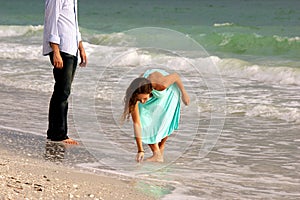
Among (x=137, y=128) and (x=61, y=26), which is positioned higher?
(x=61, y=26)

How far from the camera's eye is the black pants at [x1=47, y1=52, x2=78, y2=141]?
255 inches

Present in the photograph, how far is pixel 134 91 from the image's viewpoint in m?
5.81

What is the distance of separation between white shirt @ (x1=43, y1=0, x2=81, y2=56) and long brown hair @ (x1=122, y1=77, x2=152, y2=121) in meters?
0.80

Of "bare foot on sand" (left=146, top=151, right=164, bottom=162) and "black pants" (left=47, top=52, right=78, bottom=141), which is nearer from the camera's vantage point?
"bare foot on sand" (left=146, top=151, right=164, bottom=162)

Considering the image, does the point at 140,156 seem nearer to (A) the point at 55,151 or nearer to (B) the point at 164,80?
(B) the point at 164,80

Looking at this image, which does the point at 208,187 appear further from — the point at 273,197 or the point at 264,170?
the point at 264,170

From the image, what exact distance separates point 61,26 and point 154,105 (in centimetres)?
107

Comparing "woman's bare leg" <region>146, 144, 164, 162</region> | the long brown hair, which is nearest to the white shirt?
the long brown hair

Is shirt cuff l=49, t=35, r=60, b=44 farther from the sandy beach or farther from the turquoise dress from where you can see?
the sandy beach

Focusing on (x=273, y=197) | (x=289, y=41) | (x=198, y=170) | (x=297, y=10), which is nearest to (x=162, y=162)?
(x=198, y=170)

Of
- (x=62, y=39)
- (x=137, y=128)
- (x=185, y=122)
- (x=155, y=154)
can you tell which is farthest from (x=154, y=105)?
(x=185, y=122)

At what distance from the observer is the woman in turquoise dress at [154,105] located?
19.0 feet

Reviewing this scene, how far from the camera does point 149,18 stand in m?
37.9

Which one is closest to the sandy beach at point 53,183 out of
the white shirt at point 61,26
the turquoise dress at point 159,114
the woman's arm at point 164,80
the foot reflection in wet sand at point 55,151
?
the foot reflection in wet sand at point 55,151
